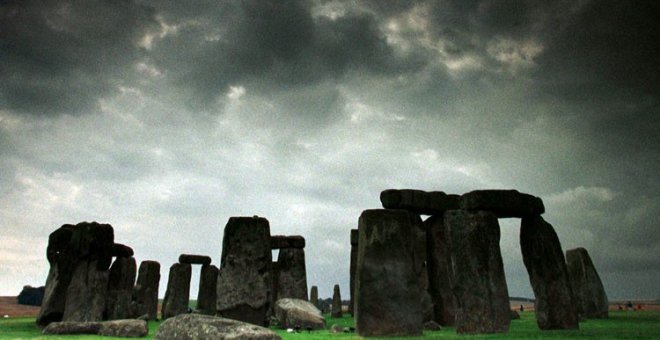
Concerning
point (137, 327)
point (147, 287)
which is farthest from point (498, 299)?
point (147, 287)

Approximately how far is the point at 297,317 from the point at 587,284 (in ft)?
31.3

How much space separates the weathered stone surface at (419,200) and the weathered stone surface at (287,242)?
6.98 meters

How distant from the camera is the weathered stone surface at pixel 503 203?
30.0ft

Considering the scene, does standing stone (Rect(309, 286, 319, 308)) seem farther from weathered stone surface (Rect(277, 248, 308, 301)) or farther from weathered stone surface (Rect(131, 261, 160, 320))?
weathered stone surface (Rect(131, 261, 160, 320))

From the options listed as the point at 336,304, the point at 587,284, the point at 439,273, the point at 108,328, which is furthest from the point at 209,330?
the point at 336,304

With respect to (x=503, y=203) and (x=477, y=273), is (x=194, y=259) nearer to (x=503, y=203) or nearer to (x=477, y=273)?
(x=477, y=273)

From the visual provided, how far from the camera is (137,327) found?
862 centimetres

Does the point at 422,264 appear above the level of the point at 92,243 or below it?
below

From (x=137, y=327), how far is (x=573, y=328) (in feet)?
27.3

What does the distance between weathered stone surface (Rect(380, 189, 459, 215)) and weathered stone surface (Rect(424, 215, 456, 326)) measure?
44cm

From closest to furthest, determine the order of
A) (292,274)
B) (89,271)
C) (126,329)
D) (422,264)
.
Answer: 1. (126,329)
2. (422,264)
3. (89,271)
4. (292,274)

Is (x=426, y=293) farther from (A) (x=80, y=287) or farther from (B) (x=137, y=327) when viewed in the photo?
(A) (x=80, y=287)

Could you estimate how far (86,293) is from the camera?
13023 millimetres

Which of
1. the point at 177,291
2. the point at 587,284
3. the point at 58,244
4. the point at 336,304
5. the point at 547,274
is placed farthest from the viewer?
the point at 336,304
